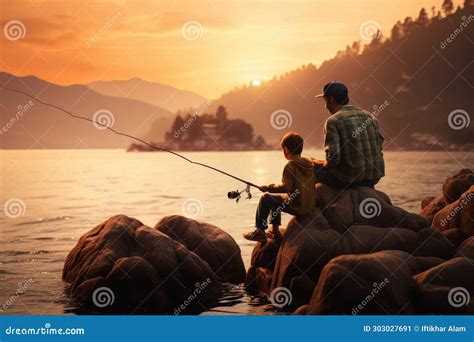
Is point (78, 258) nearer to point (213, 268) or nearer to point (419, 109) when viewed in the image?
point (213, 268)

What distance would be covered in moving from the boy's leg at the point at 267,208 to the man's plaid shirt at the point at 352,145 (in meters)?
1.11

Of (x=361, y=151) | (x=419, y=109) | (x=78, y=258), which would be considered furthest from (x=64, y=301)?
(x=419, y=109)

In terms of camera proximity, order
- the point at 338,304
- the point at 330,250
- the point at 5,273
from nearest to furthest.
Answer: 1. the point at 338,304
2. the point at 330,250
3. the point at 5,273

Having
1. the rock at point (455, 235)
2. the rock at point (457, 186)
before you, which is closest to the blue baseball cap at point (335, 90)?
the rock at point (455, 235)

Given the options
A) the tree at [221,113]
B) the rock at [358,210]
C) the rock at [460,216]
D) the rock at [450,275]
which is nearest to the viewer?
the rock at [450,275]

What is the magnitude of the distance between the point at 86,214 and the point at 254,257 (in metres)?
20.8

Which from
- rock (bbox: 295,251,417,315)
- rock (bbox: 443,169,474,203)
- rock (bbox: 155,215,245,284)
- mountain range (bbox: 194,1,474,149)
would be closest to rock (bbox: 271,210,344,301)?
rock (bbox: 295,251,417,315)

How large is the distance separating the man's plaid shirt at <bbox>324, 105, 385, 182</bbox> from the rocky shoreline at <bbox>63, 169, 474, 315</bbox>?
34 centimetres

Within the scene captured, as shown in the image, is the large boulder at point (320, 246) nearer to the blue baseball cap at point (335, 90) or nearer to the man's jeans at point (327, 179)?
the man's jeans at point (327, 179)

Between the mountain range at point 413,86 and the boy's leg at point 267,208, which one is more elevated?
the mountain range at point 413,86

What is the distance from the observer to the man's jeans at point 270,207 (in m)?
11.6

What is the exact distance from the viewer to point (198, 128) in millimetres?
153750

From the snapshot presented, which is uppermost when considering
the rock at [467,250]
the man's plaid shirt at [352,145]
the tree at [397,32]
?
the tree at [397,32]

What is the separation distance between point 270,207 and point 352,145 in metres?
1.73
